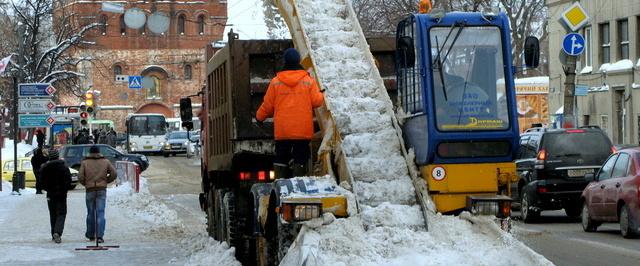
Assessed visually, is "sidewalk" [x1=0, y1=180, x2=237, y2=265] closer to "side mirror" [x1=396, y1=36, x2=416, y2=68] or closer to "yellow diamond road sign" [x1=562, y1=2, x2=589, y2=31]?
"side mirror" [x1=396, y1=36, x2=416, y2=68]

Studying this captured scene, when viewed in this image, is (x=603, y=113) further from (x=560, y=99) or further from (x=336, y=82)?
(x=336, y=82)

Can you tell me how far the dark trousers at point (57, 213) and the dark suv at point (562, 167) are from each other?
8204mm

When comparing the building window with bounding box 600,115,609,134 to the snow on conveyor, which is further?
the building window with bounding box 600,115,609,134

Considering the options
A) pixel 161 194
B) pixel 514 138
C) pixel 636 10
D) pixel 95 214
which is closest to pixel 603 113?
pixel 636 10

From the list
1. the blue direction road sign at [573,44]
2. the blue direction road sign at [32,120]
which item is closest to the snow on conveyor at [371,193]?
the blue direction road sign at [573,44]

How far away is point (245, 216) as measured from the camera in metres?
14.7

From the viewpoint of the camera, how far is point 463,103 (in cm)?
1066

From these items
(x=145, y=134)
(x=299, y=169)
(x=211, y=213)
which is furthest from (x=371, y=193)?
(x=145, y=134)

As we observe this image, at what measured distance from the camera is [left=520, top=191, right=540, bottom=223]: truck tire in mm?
22875

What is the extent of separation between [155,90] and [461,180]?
3654 inches

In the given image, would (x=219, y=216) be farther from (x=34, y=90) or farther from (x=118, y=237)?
(x=34, y=90)

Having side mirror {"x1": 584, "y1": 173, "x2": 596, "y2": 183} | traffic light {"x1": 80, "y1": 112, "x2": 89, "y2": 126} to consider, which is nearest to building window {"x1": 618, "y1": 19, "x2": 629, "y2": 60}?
traffic light {"x1": 80, "y1": 112, "x2": 89, "y2": 126}

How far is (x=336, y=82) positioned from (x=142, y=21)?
41.2 metres

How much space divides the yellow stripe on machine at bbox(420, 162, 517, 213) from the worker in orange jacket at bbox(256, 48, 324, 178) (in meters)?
1.40
